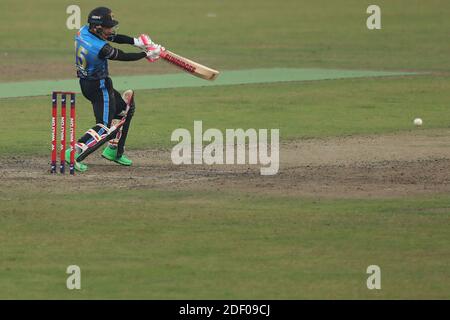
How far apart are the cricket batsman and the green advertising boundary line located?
912cm

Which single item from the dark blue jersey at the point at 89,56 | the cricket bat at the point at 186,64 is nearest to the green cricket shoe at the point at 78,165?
the dark blue jersey at the point at 89,56

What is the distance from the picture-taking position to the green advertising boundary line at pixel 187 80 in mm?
26703

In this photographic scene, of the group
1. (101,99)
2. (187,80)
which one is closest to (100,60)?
(101,99)

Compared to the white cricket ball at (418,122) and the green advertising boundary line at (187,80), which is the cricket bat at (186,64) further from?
the green advertising boundary line at (187,80)

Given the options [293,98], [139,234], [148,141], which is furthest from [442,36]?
[139,234]

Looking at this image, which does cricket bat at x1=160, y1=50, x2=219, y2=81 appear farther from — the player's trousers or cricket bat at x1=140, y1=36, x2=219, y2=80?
the player's trousers

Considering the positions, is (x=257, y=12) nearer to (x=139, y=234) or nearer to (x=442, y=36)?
(x=442, y=36)

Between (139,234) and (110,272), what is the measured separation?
5.17ft

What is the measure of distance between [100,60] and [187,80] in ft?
39.0

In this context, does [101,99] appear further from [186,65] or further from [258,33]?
[258,33]

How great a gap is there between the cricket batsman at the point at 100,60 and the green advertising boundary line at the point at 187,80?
912 cm

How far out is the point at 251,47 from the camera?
115 ft

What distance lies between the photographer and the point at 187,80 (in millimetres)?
28484

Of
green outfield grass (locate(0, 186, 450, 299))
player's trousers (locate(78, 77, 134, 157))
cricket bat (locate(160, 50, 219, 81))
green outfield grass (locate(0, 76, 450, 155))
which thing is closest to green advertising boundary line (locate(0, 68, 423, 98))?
green outfield grass (locate(0, 76, 450, 155))
